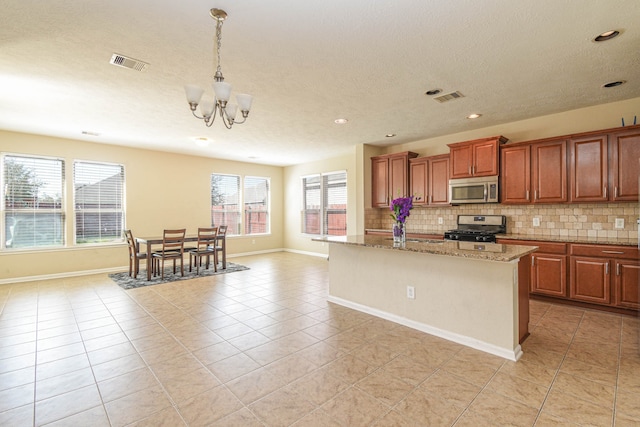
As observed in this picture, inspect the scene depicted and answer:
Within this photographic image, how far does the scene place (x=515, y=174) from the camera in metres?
4.46

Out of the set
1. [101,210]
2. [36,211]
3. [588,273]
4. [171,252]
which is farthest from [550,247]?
[36,211]

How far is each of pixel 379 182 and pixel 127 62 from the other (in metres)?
4.62

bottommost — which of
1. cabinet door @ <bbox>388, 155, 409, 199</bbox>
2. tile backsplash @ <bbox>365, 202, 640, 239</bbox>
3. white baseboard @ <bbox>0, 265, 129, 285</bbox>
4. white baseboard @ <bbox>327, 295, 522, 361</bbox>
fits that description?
white baseboard @ <bbox>327, 295, 522, 361</bbox>

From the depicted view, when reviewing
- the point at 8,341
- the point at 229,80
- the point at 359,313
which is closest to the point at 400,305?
the point at 359,313

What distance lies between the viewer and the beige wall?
18.0 feet

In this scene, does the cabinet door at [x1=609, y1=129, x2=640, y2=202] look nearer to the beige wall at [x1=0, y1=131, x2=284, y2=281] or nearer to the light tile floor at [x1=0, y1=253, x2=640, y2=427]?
the light tile floor at [x1=0, y1=253, x2=640, y2=427]

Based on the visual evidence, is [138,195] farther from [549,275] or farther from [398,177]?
[549,275]

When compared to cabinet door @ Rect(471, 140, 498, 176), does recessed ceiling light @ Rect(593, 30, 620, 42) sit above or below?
above

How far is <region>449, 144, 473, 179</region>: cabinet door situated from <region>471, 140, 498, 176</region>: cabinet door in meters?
0.08

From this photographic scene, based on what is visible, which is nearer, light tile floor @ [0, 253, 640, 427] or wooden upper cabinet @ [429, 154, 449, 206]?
light tile floor @ [0, 253, 640, 427]

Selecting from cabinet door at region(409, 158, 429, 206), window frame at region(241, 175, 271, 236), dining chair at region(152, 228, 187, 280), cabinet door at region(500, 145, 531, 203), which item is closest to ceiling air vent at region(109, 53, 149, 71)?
dining chair at region(152, 228, 187, 280)

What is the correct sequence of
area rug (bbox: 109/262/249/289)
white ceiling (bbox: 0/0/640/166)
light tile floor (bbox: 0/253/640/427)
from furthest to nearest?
area rug (bbox: 109/262/249/289) < white ceiling (bbox: 0/0/640/166) < light tile floor (bbox: 0/253/640/427)

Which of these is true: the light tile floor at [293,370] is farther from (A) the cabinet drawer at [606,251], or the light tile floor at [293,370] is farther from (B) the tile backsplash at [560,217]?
(B) the tile backsplash at [560,217]

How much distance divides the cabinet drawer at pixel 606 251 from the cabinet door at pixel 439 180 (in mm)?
1925
